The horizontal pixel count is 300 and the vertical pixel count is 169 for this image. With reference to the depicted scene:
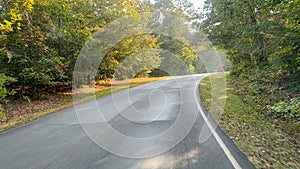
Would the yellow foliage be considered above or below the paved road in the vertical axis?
above

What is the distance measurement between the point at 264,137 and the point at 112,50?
50.1 feet

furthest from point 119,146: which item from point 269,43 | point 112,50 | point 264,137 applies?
point 112,50

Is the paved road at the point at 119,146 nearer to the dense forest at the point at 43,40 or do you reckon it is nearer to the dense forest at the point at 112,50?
the dense forest at the point at 112,50

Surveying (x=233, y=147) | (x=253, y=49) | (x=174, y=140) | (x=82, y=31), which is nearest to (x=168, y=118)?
(x=174, y=140)

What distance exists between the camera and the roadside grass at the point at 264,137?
3.49 meters

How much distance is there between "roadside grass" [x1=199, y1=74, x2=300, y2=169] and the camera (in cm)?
349

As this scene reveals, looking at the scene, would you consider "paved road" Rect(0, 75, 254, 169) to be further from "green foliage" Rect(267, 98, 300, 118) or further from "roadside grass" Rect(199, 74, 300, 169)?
"green foliage" Rect(267, 98, 300, 118)

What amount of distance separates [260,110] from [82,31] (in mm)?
11277

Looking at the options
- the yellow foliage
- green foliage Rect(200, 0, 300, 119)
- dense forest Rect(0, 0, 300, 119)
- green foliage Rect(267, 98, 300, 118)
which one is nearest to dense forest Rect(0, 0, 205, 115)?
dense forest Rect(0, 0, 300, 119)

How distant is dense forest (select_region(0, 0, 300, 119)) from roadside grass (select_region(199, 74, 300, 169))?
97cm

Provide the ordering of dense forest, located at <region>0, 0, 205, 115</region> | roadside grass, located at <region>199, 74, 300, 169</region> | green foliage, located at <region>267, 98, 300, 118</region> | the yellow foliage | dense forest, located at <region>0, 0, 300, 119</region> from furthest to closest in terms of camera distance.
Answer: dense forest, located at <region>0, 0, 205, 115</region> < dense forest, located at <region>0, 0, 300, 119</region> < the yellow foliage < green foliage, located at <region>267, 98, 300, 118</region> < roadside grass, located at <region>199, 74, 300, 169</region>

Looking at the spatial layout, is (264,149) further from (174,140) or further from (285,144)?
(174,140)

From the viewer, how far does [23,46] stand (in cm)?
1165

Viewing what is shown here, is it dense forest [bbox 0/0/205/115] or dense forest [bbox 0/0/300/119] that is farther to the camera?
dense forest [bbox 0/0/205/115]
